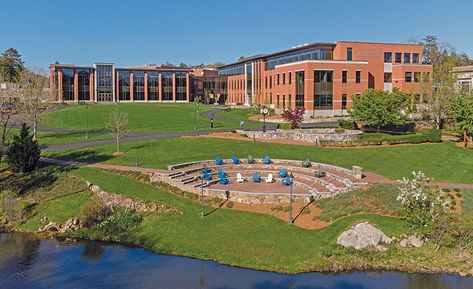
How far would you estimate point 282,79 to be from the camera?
87.1 meters

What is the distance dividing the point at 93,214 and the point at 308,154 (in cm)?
2420

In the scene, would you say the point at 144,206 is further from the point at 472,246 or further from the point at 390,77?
the point at 390,77

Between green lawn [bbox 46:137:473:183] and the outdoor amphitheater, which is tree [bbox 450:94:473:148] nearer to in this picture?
green lawn [bbox 46:137:473:183]

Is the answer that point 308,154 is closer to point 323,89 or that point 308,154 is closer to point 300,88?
point 323,89

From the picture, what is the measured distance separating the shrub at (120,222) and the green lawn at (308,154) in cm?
1045

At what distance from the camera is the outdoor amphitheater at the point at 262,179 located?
34750 mm

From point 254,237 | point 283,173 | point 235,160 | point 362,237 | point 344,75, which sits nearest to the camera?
point 362,237

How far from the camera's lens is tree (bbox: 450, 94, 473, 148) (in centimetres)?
5072

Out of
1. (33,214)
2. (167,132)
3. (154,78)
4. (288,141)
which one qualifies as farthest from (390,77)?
(33,214)

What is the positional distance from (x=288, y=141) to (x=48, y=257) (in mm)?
→ 34066

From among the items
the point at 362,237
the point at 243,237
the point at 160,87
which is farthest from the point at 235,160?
the point at 160,87

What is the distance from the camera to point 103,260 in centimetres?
2819

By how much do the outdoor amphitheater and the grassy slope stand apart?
2586 millimetres

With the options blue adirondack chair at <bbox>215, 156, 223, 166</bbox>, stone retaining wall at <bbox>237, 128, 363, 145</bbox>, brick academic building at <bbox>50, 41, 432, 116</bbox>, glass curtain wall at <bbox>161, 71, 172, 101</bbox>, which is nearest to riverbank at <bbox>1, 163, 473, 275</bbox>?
blue adirondack chair at <bbox>215, 156, 223, 166</bbox>
